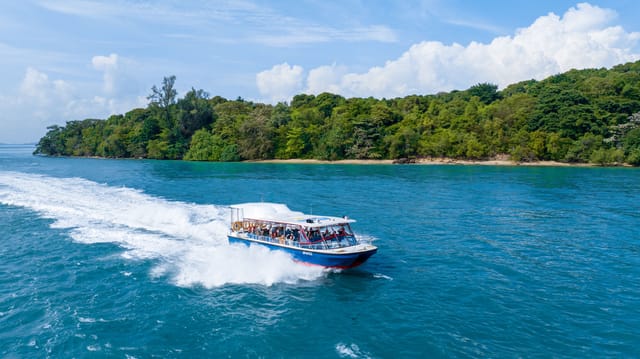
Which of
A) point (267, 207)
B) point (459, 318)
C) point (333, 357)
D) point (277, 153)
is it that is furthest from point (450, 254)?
point (277, 153)

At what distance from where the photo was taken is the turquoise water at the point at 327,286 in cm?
2239

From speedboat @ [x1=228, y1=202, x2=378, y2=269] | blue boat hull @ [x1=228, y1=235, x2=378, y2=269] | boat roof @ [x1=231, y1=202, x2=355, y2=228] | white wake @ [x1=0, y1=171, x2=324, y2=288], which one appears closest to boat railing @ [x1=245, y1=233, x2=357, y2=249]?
speedboat @ [x1=228, y1=202, x2=378, y2=269]

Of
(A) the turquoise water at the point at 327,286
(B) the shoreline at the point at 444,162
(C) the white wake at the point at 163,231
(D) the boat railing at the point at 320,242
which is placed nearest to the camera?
(A) the turquoise water at the point at 327,286

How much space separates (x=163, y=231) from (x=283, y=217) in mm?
15183

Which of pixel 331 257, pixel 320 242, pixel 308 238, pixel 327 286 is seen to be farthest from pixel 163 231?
pixel 327 286

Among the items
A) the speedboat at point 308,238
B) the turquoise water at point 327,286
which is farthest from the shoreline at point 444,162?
the speedboat at point 308,238

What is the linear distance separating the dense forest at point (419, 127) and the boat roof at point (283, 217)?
105705 mm

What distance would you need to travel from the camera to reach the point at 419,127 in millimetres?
150250

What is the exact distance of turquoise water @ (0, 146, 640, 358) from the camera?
73.5 ft

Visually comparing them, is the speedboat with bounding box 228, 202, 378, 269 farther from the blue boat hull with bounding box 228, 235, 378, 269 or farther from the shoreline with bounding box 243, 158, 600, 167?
the shoreline with bounding box 243, 158, 600, 167

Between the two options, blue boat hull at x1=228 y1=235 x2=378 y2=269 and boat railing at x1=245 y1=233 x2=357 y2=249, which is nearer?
blue boat hull at x1=228 y1=235 x2=378 y2=269

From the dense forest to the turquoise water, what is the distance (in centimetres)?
7709

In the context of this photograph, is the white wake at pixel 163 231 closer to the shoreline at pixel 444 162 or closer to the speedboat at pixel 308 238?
the speedboat at pixel 308 238

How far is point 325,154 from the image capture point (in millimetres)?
→ 151250
